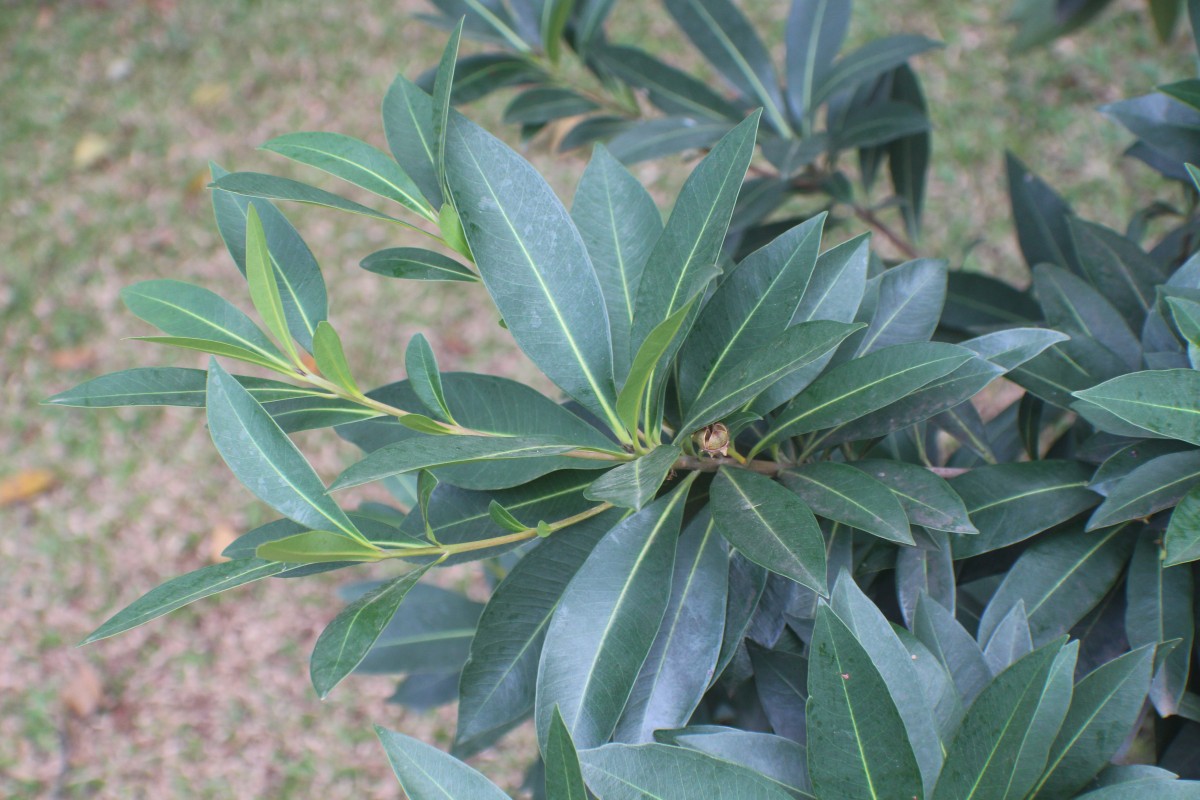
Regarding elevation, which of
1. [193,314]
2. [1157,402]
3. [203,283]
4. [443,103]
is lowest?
[203,283]

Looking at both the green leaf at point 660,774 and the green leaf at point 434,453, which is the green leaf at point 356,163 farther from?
the green leaf at point 660,774

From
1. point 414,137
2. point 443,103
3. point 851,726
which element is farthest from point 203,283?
point 851,726

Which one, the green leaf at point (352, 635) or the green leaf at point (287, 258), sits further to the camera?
the green leaf at point (287, 258)

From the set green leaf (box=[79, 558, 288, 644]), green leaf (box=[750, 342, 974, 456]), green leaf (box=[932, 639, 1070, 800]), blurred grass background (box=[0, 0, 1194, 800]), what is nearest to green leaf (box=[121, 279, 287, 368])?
green leaf (box=[79, 558, 288, 644])

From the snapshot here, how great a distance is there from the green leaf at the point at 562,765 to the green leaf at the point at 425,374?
0.73ft

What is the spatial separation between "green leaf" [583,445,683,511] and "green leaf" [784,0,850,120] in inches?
30.3

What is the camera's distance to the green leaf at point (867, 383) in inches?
23.2

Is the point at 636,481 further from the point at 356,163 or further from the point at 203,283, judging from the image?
the point at 203,283

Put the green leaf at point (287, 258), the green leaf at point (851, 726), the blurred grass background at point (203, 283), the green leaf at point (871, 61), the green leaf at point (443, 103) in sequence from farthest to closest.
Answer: the blurred grass background at point (203, 283)
the green leaf at point (871, 61)
the green leaf at point (287, 258)
the green leaf at point (443, 103)
the green leaf at point (851, 726)

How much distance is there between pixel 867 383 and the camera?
623mm

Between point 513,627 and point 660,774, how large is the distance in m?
0.19

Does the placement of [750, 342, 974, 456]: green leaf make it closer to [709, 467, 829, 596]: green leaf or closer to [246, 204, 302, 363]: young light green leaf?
[709, 467, 829, 596]: green leaf

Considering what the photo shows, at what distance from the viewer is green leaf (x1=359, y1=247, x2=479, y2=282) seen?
2.26ft

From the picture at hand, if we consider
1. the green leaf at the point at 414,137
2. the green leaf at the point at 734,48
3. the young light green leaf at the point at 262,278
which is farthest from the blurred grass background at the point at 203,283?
the young light green leaf at the point at 262,278
